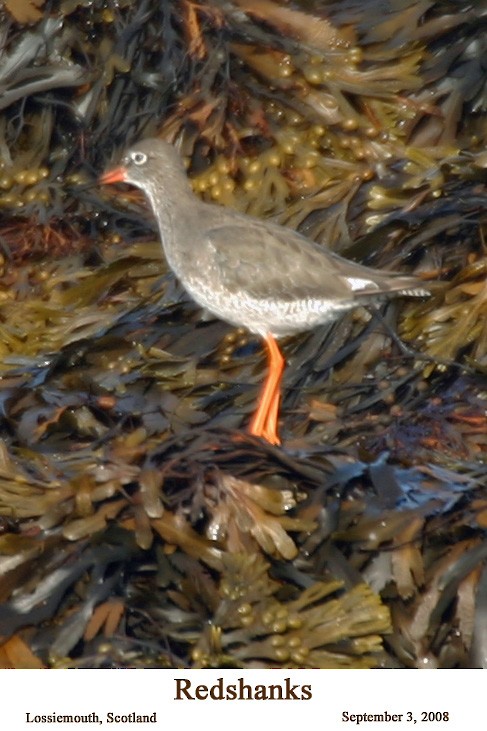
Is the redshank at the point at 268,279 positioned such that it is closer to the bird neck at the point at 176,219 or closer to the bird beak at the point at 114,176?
the bird neck at the point at 176,219

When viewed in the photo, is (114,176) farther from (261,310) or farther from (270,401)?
(270,401)

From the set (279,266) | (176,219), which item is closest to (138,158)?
(176,219)

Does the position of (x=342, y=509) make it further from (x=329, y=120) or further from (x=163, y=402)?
(x=329, y=120)

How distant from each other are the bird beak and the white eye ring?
65mm

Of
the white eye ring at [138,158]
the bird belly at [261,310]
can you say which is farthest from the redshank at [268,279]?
the white eye ring at [138,158]

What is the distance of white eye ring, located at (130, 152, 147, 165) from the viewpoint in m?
4.65

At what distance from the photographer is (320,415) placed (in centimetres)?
400

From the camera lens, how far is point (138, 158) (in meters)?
4.67

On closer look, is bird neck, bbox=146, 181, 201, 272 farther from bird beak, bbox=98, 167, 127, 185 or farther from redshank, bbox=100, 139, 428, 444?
bird beak, bbox=98, 167, 127, 185

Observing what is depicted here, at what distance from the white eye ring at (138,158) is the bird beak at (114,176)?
0.21 feet

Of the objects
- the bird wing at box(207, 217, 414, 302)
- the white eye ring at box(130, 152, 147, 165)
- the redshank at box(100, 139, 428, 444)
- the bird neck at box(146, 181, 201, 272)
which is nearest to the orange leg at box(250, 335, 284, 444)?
→ the redshank at box(100, 139, 428, 444)

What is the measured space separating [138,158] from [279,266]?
708 millimetres

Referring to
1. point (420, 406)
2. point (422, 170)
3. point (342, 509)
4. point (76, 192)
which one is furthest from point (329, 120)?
point (342, 509)

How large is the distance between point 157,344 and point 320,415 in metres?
0.64
